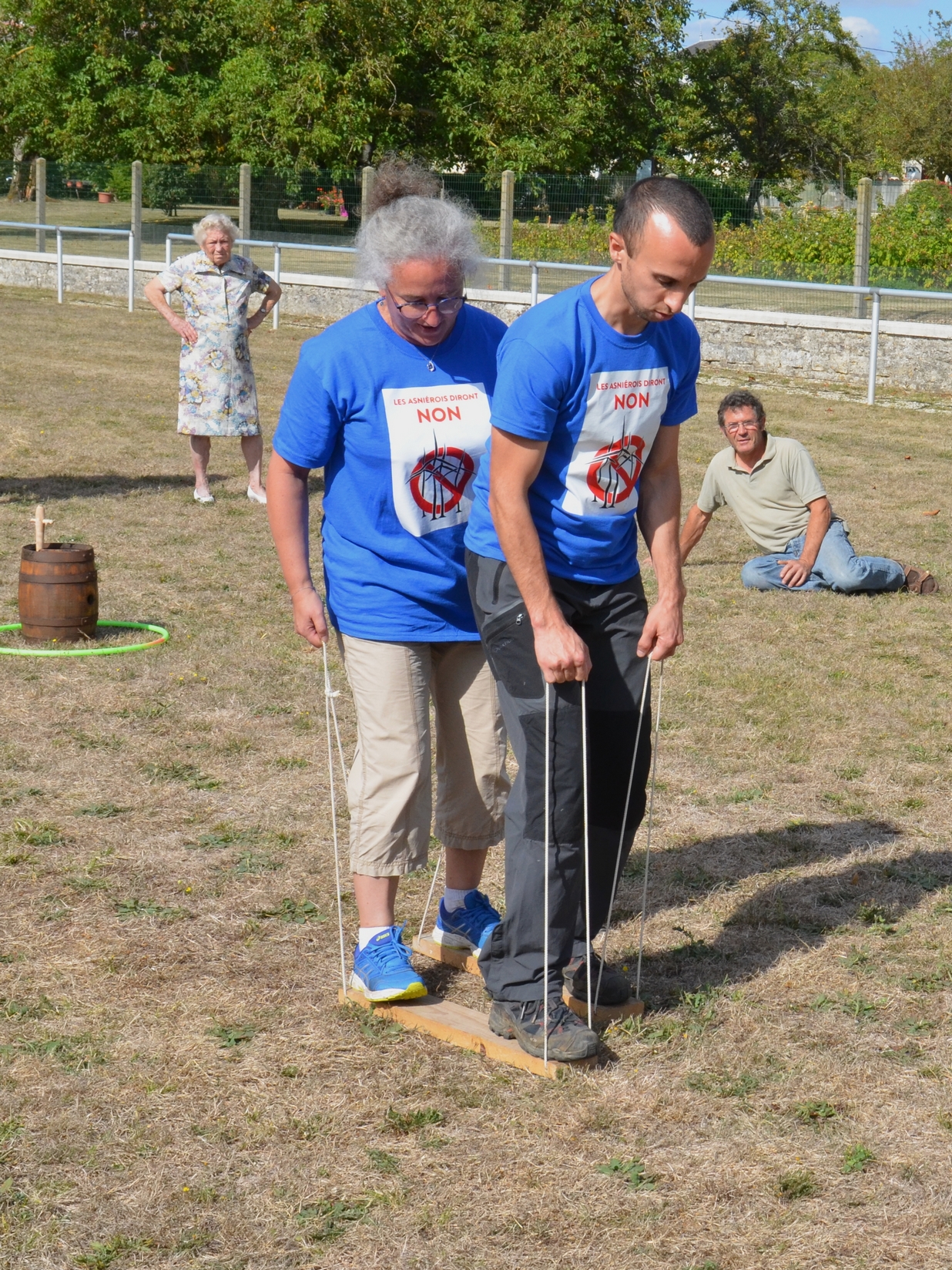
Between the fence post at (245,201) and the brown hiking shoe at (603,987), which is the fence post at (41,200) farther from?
the brown hiking shoe at (603,987)

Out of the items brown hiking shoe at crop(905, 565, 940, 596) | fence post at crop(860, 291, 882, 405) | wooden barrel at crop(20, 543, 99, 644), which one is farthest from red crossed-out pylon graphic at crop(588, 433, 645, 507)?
fence post at crop(860, 291, 882, 405)

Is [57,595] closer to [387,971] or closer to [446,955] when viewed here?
[446,955]

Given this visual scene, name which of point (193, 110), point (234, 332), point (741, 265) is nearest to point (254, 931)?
point (234, 332)

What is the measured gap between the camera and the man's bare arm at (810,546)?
784 cm

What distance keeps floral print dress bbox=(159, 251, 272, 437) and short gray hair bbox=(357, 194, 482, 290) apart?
6.46 m

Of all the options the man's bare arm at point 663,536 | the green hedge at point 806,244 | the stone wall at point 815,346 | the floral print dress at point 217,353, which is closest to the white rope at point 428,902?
the man's bare arm at point 663,536

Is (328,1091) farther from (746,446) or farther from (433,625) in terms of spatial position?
(746,446)

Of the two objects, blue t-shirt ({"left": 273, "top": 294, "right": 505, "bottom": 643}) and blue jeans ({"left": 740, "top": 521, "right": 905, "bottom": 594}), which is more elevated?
blue t-shirt ({"left": 273, "top": 294, "right": 505, "bottom": 643})

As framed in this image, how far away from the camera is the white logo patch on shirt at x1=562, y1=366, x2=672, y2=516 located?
3197mm

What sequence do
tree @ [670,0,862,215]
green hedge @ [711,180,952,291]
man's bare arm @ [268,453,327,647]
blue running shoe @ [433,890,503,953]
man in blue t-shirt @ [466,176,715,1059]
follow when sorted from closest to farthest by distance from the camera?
man in blue t-shirt @ [466,176,715,1059]
man's bare arm @ [268,453,327,647]
blue running shoe @ [433,890,503,953]
green hedge @ [711,180,952,291]
tree @ [670,0,862,215]

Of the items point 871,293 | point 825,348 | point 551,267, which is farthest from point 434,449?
point 551,267

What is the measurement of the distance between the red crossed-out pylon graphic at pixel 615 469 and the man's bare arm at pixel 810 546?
182 inches

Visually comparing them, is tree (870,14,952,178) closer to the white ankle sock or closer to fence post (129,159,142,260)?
fence post (129,159,142,260)

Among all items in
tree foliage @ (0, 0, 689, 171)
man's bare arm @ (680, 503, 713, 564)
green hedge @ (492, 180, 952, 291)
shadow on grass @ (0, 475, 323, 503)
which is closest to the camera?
man's bare arm @ (680, 503, 713, 564)
